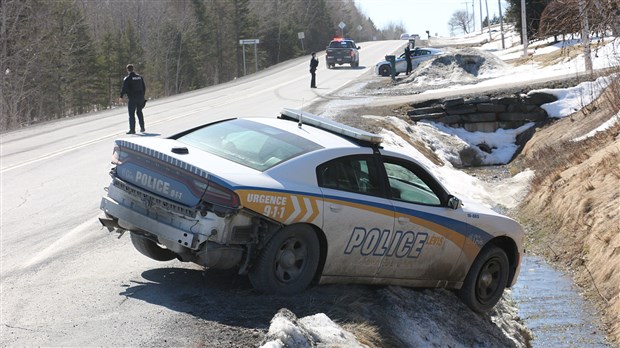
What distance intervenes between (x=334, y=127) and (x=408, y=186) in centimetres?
92

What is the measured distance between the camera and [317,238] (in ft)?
24.4

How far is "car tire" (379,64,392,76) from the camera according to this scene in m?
49.0

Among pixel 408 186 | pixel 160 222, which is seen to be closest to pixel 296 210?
pixel 160 222

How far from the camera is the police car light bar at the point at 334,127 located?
320 inches

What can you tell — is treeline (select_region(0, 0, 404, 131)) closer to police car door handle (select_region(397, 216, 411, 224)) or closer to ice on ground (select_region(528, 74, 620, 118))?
ice on ground (select_region(528, 74, 620, 118))

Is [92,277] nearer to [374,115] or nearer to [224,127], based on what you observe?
[224,127]

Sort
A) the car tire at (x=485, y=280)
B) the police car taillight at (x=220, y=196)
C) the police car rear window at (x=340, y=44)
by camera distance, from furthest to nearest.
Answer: the police car rear window at (x=340, y=44)
the car tire at (x=485, y=280)
the police car taillight at (x=220, y=196)

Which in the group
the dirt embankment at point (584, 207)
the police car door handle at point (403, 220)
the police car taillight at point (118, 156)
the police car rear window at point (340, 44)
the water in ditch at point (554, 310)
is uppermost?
the police car rear window at point (340, 44)

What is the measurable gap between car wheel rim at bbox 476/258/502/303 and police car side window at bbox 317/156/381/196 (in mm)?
1961

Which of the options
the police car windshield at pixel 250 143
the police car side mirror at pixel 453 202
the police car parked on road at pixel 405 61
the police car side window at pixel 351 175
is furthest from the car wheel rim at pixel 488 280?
the police car parked on road at pixel 405 61

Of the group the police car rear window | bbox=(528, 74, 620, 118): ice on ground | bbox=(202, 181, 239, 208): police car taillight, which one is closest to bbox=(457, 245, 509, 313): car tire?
bbox=(202, 181, 239, 208): police car taillight

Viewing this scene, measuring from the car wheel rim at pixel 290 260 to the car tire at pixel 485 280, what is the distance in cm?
241

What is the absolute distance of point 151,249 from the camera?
8414 millimetres

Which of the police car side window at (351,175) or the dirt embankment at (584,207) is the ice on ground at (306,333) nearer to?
the police car side window at (351,175)
